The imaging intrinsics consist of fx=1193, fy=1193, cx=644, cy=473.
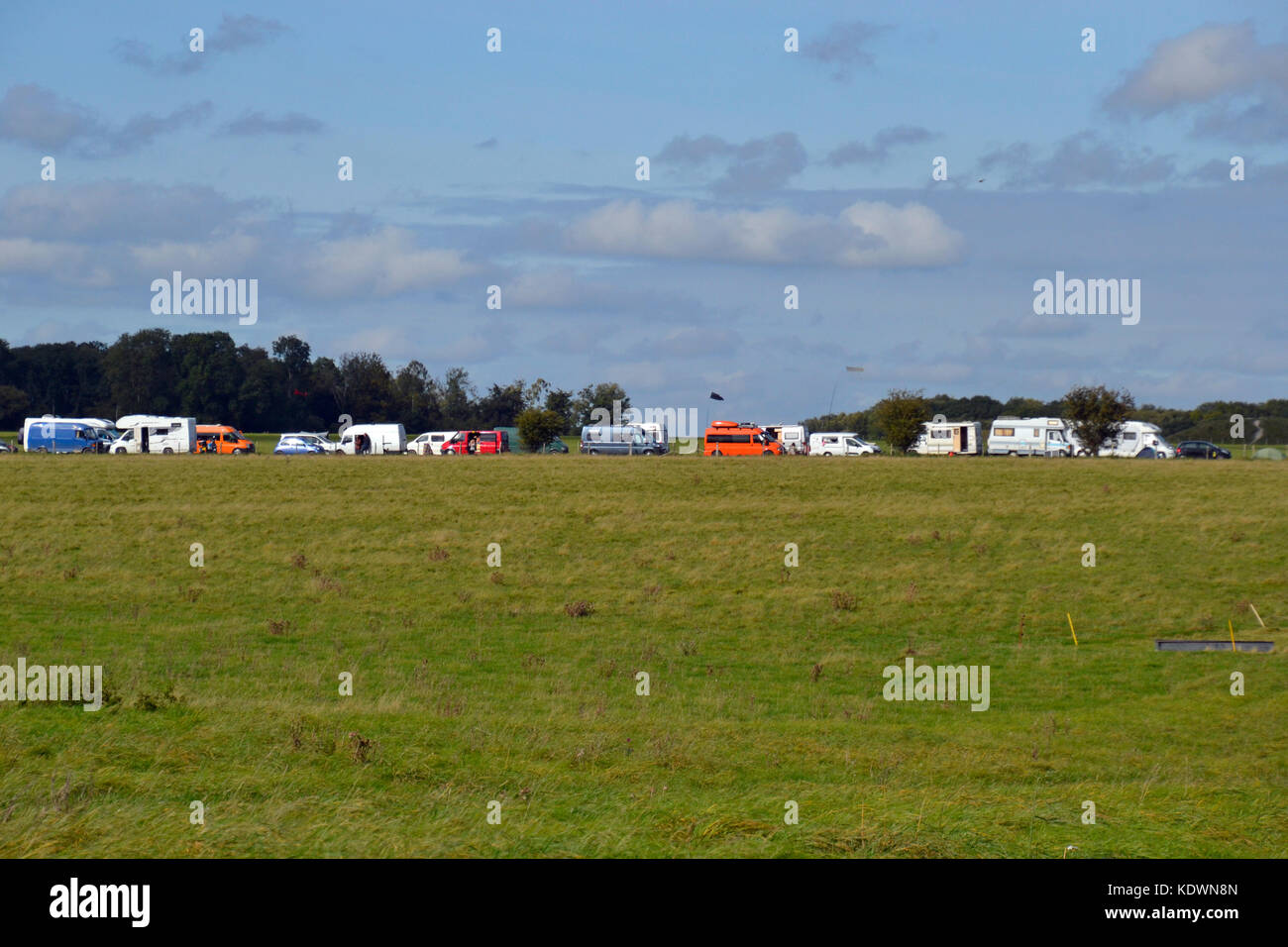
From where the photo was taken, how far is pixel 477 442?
314ft

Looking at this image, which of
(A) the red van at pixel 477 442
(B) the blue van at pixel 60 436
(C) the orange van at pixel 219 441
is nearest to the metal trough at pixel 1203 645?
(A) the red van at pixel 477 442

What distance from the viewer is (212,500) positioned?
51062mm

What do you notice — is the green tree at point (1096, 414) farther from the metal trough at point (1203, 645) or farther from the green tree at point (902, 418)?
the metal trough at point (1203, 645)

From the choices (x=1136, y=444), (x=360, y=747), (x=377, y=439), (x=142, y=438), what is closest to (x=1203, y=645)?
(x=360, y=747)

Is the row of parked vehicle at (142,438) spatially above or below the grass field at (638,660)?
above

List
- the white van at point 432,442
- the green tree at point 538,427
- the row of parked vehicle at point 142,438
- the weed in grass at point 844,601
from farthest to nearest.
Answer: the green tree at point 538,427, the white van at point 432,442, the row of parked vehicle at point 142,438, the weed in grass at point 844,601

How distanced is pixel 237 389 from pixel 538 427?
5205cm

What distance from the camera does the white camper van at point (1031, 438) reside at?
90562 millimetres

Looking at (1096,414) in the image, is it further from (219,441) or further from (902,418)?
(219,441)

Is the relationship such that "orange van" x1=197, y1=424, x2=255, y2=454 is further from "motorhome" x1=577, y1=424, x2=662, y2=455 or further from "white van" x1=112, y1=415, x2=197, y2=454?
"motorhome" x1=577, y1=424, x2=662, y2=455

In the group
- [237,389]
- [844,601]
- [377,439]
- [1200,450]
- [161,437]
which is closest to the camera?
[844,601]

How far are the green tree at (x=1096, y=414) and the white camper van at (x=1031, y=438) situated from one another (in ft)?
4.43

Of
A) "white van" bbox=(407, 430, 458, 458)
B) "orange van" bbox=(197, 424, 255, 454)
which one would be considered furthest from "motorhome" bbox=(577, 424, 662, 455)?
"orange van" bbox=(197, 424, 255, 454)
